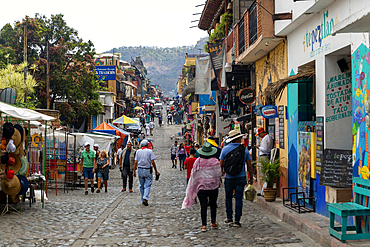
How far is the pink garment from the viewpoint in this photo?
8.37m

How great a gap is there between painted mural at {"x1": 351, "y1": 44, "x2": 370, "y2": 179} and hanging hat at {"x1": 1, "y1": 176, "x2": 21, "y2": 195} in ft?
24.0

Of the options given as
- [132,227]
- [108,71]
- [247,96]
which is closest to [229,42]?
[247,96]

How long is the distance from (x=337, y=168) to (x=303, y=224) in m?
1.21

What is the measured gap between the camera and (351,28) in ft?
18.8

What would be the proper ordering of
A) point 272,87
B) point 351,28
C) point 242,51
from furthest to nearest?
1. point 242,51
2. point 272,87
3. point 351,28

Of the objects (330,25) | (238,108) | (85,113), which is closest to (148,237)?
(330,25)

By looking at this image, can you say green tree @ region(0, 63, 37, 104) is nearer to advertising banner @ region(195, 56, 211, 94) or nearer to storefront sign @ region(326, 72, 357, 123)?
advertising banner @ region(195, 56, 211, 94)

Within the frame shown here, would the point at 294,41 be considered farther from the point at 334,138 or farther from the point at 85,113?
the point at 85,113

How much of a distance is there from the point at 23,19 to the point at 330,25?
27.6 m

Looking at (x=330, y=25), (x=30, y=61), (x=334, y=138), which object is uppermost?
(x=30, y=61)

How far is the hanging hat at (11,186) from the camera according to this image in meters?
9.92

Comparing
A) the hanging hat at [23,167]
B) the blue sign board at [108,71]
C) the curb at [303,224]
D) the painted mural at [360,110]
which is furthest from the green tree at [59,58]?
the painted mural at [360,110]

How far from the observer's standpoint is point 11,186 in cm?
1000

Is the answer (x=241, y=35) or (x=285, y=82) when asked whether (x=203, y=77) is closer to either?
(x=241, y=35)
